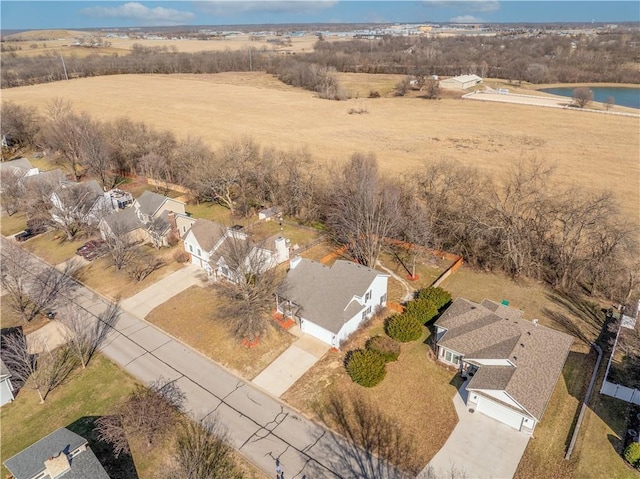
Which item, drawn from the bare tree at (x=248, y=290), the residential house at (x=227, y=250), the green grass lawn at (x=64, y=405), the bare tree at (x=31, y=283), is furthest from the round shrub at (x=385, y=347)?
the bare tree at (x=31, y=283)

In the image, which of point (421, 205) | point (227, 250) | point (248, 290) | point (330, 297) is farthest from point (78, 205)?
point (421, 205)

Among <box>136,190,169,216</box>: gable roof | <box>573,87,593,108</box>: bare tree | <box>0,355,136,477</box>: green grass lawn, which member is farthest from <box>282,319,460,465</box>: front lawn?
<box>573,87,593,108</box>: bare tree

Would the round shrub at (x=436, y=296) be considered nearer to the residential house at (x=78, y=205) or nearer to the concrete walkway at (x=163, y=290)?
the concrete walkway at (x=163, y=290)

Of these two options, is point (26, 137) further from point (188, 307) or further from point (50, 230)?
point (188, 307)

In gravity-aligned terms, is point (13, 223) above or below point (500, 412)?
below

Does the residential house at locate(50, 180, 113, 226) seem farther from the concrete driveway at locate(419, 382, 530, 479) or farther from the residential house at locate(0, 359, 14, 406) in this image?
the concrete driveway at locate(419, 382, 530, 479)

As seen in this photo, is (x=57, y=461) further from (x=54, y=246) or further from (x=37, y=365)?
(x=54, y=246)
